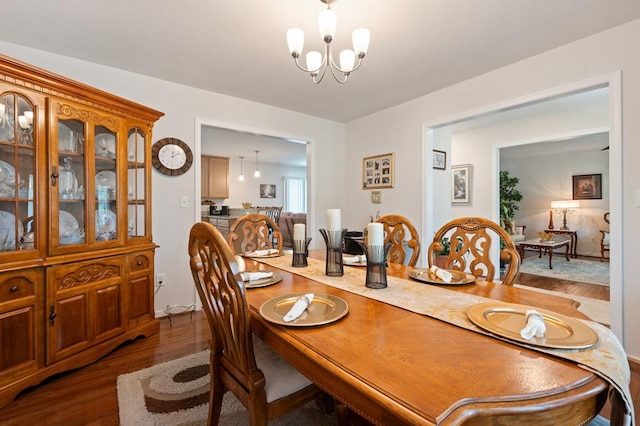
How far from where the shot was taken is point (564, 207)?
21.6ft

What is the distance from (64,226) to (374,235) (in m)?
2.03

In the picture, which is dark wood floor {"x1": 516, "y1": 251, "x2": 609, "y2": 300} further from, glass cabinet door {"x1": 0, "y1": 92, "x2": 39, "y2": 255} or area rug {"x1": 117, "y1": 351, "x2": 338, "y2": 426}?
glass cabinet door {"x1": 0, "y1": 92, "x2": 39, "y2": 255}

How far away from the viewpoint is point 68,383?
5.98 feet

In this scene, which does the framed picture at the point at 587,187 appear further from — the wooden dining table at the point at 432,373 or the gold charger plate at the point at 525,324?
the wooden dining table at the point at 432,373

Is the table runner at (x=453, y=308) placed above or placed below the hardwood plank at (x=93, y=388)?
above

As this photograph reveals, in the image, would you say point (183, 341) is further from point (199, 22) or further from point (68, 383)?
point (199, 22)

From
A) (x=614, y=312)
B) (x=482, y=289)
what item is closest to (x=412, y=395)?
(x=482, y=289)

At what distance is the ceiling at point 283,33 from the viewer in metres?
1.82

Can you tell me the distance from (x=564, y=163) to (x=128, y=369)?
866cm

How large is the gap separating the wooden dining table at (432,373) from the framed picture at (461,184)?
4.58 m

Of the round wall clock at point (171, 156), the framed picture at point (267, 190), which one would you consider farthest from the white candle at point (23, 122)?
the framed picture at point (267, 190)

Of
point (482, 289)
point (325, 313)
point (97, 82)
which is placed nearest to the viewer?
point (325, 313)

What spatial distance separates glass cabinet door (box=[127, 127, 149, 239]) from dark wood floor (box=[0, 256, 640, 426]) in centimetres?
88

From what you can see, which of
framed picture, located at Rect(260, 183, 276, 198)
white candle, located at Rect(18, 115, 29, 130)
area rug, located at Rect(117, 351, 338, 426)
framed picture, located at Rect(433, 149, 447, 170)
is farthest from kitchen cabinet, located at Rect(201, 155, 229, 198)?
area rug, located at Rect(117, 351, 338, 426)
